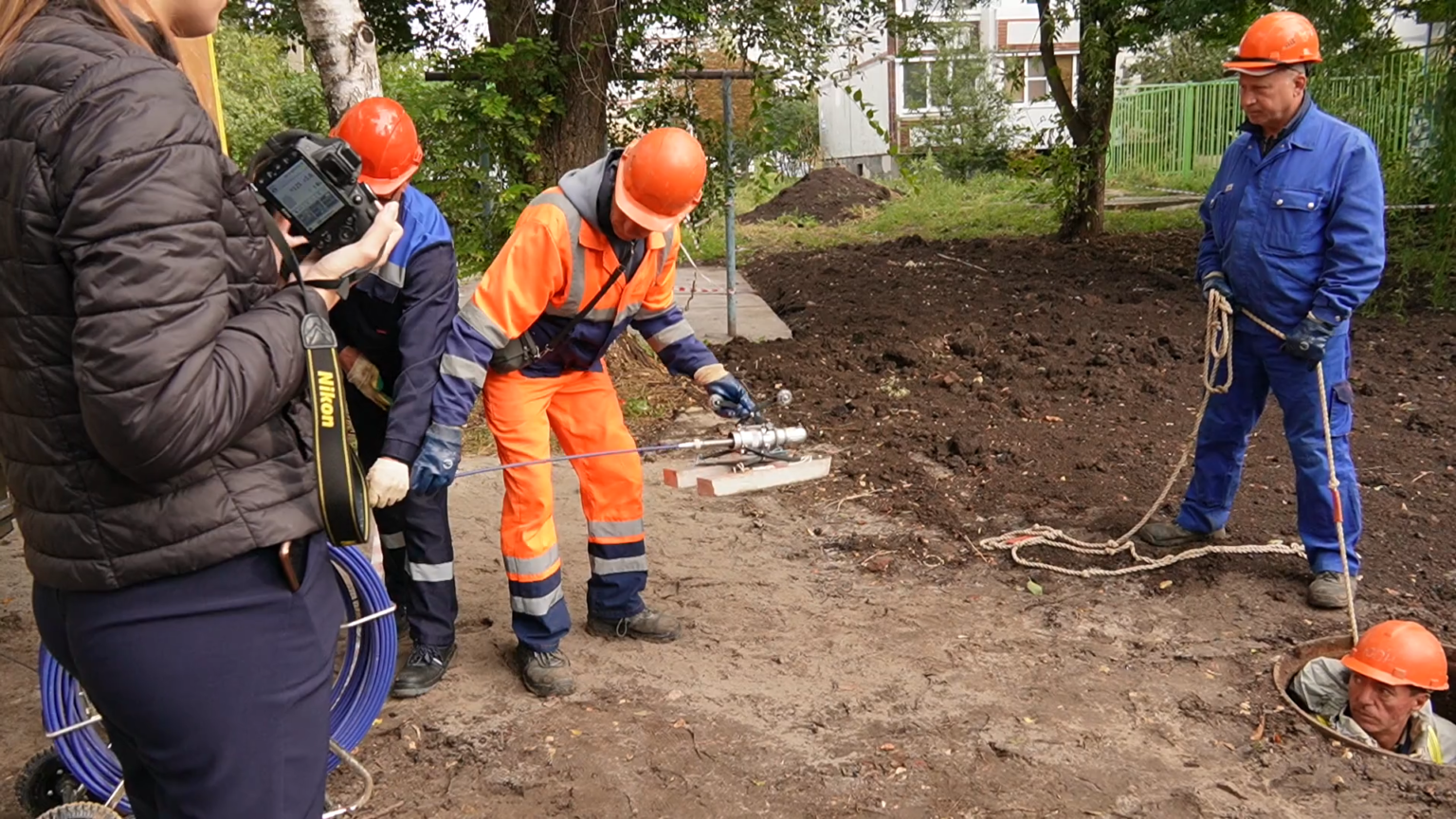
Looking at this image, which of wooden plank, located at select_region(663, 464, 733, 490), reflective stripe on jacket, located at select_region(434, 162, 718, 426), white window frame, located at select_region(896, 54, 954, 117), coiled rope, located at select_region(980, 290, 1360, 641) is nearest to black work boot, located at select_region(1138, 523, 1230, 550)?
coiled rope, located at select_region(980, 290, 1360, 641)

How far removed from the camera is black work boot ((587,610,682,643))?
15.0ft

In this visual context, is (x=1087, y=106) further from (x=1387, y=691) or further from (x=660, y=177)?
(x=660, y=177)

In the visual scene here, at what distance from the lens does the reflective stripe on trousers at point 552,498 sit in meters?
4.11

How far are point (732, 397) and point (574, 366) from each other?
63 centimetres

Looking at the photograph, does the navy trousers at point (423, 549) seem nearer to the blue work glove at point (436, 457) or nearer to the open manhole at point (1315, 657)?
the blue work glove at point (436, 457)

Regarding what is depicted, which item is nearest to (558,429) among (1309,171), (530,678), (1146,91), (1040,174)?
(530,678)

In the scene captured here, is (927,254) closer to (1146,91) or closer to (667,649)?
(667,649)

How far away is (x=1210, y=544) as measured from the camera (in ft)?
17.0

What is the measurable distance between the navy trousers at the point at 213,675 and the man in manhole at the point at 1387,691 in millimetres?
3365

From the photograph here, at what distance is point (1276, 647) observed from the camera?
170 inches

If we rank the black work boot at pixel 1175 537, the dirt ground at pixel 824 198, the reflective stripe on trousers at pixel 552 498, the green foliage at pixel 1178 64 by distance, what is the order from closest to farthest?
1. the reflective stripe on trousers at pixel 552 498
2. the black work boot at pixel 1175 537
3. the dirt ground at pixel 824 198
4. the green foliage at pixel 1178 64

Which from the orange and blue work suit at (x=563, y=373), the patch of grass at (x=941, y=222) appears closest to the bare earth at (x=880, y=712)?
the orange and blue work suit at (x=563, y=373)

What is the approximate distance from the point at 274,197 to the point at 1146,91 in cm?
2404

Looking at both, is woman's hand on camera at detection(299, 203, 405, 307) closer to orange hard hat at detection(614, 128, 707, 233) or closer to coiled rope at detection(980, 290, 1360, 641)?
orange hard hat at detection(614, 128, 707, 233)
